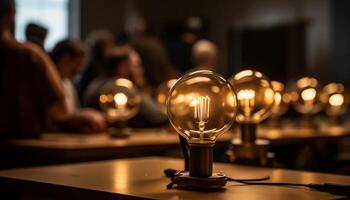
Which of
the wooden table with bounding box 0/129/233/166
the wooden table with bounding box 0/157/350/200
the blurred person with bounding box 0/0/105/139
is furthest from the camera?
the blurred person with bounding box 0/0/105/139

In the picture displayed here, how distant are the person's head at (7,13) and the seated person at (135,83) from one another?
3.53 ft

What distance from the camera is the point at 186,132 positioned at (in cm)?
173

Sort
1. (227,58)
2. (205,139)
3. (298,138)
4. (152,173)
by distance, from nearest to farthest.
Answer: (205,139), (152,173), (298,138), (227,58)

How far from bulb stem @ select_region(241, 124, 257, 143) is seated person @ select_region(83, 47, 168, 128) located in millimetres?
2074

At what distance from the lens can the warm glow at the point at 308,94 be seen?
494cm

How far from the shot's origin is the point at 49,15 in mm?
10273

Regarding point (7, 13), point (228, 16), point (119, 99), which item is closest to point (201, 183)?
→ point (7, 13)

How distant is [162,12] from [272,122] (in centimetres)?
638

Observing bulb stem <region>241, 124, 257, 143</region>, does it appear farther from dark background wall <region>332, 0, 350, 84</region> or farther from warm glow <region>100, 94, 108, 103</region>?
dark background wall <region>332, 0, 350, 84</region>

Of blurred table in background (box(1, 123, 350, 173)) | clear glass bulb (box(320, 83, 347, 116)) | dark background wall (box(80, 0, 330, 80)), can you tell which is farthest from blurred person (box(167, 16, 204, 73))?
blurred table in background (box(1, 123, 350, 173))

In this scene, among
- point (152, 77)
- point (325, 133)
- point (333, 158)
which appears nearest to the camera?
point (325, 133)

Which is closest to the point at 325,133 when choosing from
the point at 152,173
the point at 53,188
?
the point at 152,173

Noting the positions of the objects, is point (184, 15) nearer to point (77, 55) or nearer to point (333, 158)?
point (333, 158)

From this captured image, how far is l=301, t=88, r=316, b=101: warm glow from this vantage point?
16.2 feet
